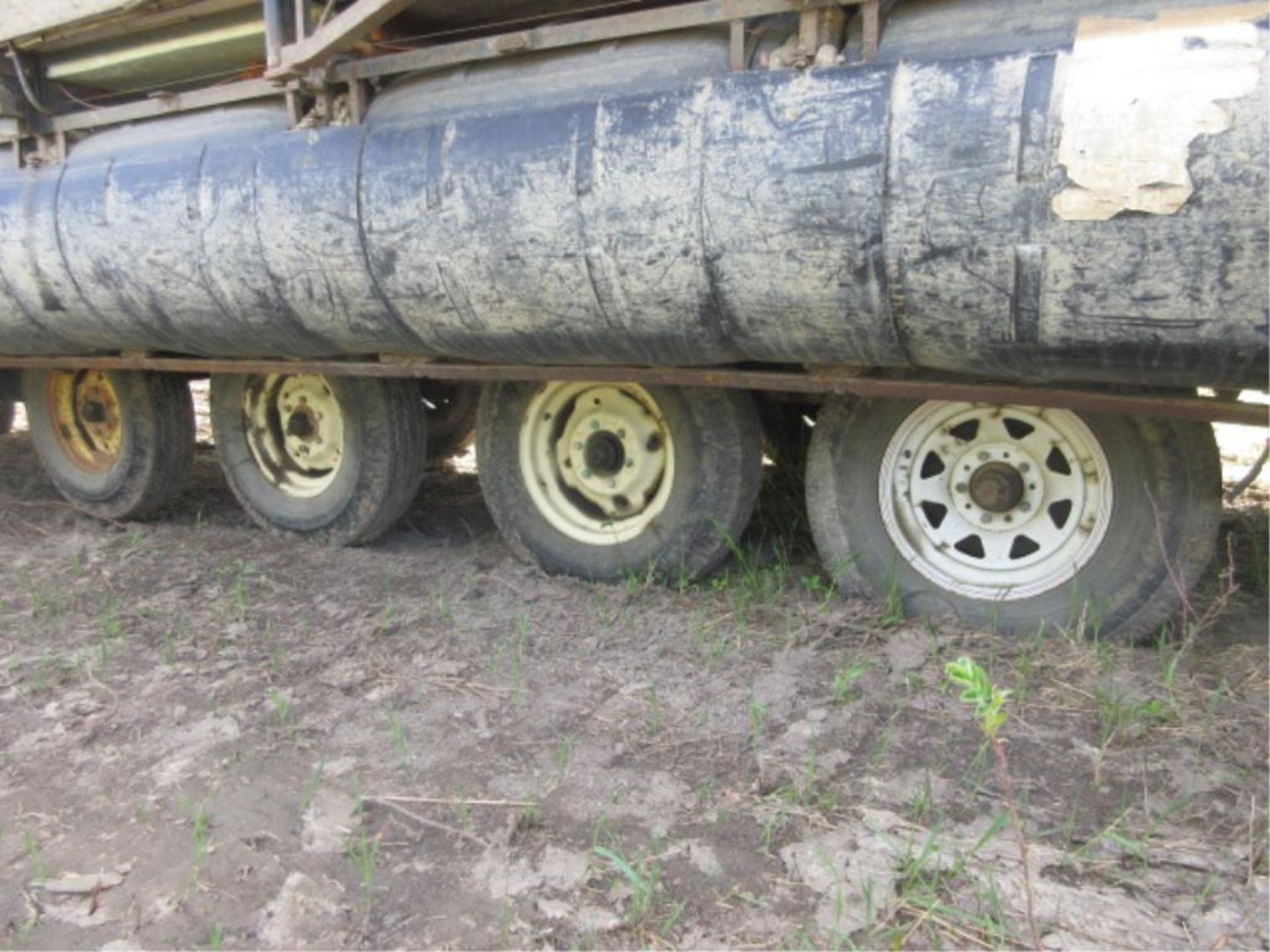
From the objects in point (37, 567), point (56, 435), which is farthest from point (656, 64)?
point (56, 435)

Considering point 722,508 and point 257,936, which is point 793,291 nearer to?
point 722,508

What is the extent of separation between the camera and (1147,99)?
2502 mm

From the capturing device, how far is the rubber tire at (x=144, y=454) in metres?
5.13

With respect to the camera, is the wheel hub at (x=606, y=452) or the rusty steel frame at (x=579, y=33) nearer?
the rusty steel frame at (x=579, y=33)

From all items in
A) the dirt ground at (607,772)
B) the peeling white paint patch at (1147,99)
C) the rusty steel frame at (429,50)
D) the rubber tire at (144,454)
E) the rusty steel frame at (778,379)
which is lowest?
the dirt ground at (607,772)

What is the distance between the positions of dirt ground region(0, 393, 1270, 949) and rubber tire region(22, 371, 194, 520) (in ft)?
3.47

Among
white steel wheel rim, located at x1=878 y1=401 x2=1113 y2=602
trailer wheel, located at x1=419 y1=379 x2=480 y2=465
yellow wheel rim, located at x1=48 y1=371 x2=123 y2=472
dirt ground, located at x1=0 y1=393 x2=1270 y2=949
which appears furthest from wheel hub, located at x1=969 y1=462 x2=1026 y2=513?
yellow wheel rim, located at x1=48 y1=371 x2=123 y2=472

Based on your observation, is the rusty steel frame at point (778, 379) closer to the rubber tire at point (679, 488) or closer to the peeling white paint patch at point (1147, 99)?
the rubber tire at point (679, 488)

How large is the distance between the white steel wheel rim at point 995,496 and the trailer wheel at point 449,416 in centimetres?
233

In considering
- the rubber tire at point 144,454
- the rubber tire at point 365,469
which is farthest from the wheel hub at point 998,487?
the rubber tire at point 144,454

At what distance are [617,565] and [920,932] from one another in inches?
82.6

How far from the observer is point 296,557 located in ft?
15.0

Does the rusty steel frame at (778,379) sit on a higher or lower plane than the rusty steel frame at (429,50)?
lower

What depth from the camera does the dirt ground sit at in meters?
2.26
